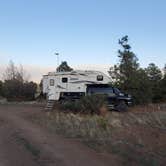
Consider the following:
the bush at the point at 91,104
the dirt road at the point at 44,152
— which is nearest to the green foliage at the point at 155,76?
the bush at the point at 91,104

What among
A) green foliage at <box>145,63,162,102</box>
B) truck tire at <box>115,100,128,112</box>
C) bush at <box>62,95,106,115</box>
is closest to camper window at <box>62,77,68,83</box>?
truck tire at <box>115,100,128,112</box>

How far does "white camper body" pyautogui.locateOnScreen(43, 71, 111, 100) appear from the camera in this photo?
31281 millimetres

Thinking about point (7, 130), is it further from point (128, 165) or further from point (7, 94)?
point (7, 94)

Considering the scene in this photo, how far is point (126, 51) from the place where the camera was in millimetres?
38125

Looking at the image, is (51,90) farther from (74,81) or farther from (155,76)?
(155,76)

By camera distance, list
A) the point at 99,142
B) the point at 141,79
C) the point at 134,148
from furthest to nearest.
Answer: the point at 141,79 → the point at 99,142 → the point at 134,148

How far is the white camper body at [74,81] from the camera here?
31.3m

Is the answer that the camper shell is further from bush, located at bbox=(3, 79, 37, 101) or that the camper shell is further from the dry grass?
bush, located at bbox=(3, 79, 37, 101)

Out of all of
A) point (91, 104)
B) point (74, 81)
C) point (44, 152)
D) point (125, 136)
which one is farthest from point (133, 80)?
point (44, 152)

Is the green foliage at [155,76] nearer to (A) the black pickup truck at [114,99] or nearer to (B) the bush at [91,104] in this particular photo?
(A) the black pickup truck at [114,99]

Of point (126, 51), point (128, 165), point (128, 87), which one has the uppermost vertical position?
point (126, 51)

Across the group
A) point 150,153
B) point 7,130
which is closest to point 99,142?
point 150,153

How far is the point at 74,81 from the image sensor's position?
31484 mm

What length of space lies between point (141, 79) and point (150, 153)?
23.6m
